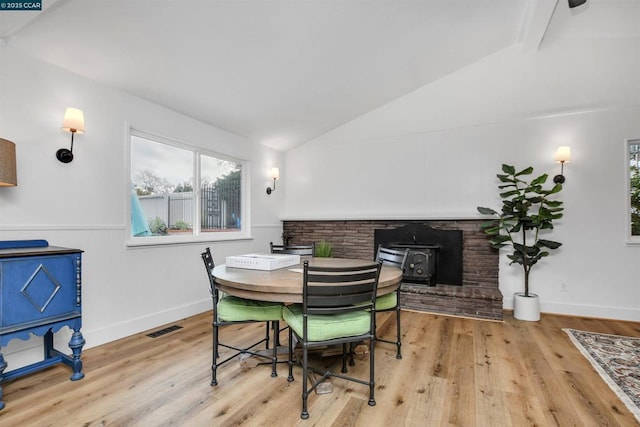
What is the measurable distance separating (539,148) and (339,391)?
369cm

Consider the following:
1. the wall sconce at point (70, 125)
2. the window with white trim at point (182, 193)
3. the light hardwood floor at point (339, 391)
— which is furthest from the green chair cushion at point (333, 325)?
the wall sconce at point (70, 125)

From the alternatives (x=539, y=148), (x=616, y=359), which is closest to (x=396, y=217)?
(x=539, y=148)

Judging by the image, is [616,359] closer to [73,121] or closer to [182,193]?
[182,193]

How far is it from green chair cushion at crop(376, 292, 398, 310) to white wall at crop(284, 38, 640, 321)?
1.94 metres

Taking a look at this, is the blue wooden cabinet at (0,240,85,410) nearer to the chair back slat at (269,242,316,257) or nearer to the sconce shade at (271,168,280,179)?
the chair back slat at (269,242,316,257)

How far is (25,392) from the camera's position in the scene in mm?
1998

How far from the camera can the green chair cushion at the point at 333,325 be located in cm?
179

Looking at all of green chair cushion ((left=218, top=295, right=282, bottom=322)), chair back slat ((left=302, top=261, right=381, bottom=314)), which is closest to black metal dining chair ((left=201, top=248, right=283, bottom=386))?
green chair cushion ((left=218, top=295, right=282, bottom=322))

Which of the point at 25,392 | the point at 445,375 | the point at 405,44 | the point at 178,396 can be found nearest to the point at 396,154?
the point at 405,44

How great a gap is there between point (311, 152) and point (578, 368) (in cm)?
419

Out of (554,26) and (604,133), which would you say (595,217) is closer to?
(604,133)

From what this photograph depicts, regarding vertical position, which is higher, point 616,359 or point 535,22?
point 535,22


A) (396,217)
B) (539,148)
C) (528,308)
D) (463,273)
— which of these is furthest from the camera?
(396,217)

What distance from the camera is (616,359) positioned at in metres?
A: 2.49
